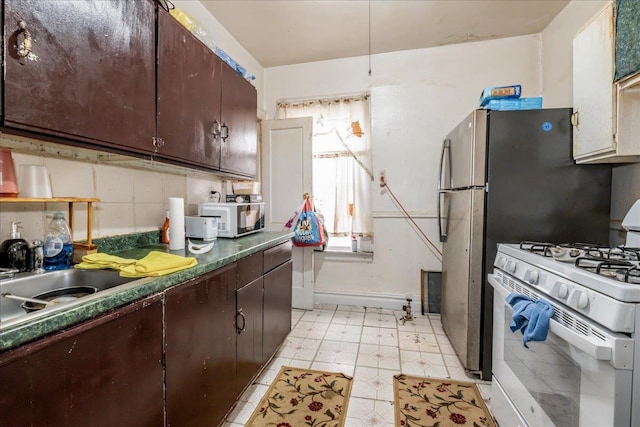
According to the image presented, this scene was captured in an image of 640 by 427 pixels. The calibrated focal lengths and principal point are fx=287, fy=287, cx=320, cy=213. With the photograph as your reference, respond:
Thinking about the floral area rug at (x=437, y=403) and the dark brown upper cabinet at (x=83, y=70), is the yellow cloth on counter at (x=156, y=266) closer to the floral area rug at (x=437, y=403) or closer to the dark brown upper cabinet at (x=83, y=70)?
the dark brown upper cabinet at (x=83, y=70)

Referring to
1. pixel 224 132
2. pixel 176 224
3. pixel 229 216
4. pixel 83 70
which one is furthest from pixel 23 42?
pixel 229 216

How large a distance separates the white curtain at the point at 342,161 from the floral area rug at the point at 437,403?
1.56 meters

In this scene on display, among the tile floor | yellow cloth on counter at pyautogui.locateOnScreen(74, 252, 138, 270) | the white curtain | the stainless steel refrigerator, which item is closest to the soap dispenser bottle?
yellow cloth on counter at pyautogui.locateOnScreen(74, 252, 138, 270)

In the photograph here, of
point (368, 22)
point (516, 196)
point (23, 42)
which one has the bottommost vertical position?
point (516, 196)

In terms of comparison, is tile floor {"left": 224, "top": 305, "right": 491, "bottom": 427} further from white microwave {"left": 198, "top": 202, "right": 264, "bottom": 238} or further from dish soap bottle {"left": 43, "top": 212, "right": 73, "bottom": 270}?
dish soap bottle {"left": 43, "top": 212, "right": 73, "bottom": 270}

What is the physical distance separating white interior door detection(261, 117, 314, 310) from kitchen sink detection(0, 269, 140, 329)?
2017mm

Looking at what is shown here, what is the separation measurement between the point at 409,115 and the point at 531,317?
242 cm

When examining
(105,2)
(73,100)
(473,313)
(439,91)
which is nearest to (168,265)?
(73,100)

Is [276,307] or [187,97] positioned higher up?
[187,97]

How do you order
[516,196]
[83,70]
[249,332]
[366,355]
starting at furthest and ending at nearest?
[366,355] < [516,196] < [249,332] < [83,70]

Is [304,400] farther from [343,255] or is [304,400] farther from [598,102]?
[598,102]

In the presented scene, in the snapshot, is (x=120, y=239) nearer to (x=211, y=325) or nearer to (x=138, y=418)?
(x=211, y=325)

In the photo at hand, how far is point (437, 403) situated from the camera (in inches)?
66.6

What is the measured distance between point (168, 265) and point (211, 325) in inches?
14.9
